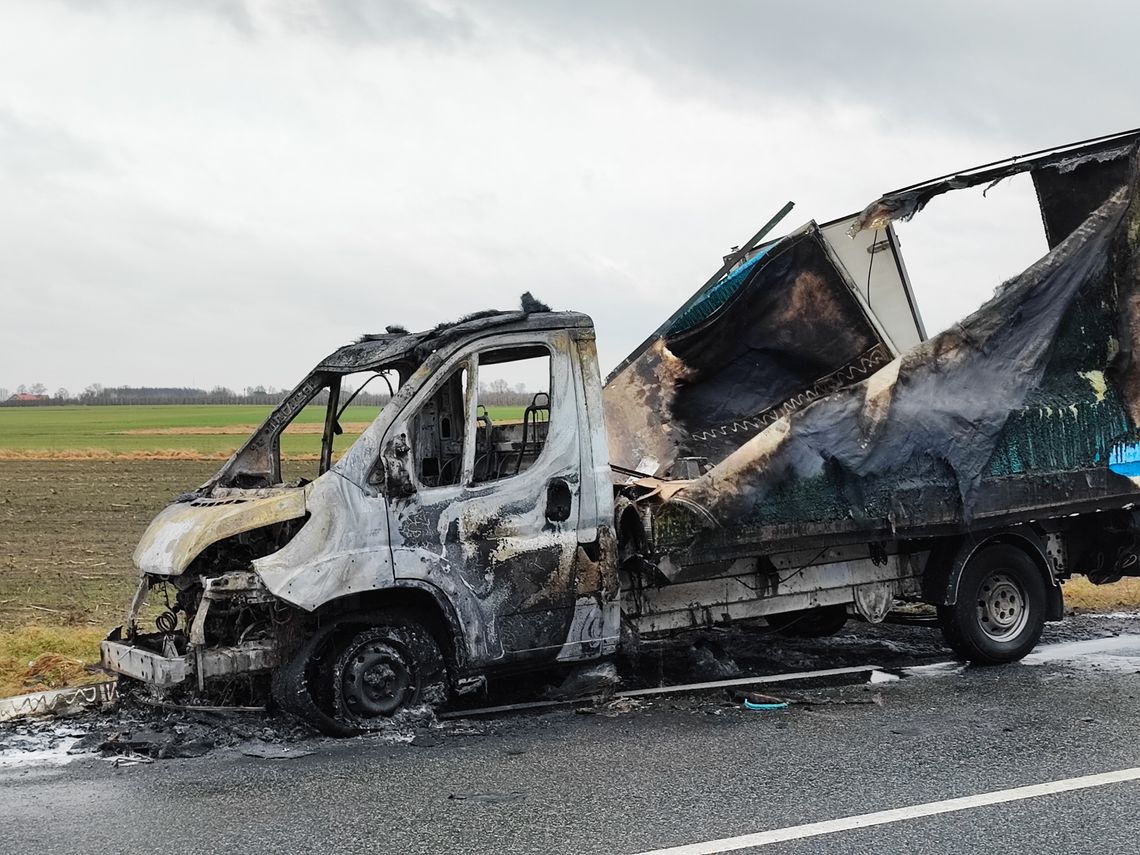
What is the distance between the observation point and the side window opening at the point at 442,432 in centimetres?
737

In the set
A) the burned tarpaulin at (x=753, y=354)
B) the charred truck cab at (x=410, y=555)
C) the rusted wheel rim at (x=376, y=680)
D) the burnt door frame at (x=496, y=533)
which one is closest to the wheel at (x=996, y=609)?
the burned tarpaulin at (x=753, y=354)

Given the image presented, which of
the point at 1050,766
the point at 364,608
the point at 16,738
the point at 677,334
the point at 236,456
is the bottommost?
the point at 1050,766

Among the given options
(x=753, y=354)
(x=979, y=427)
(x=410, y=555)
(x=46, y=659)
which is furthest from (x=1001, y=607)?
(x=46, y=659)

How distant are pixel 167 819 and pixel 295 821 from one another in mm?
552

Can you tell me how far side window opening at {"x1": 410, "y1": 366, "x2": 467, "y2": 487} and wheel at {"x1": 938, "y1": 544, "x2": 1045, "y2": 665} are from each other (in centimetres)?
360

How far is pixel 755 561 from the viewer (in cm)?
803

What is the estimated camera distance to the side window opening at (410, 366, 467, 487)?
7.37 metres

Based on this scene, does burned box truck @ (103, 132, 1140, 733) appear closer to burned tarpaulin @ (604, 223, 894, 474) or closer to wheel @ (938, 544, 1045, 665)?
wheel @ (938, 544, 1045, 665)

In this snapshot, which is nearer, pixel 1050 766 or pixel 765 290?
pixel 1050 766

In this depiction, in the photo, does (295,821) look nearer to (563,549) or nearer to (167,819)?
(167,819)

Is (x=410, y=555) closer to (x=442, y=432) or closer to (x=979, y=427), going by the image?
(x=442, y=432)

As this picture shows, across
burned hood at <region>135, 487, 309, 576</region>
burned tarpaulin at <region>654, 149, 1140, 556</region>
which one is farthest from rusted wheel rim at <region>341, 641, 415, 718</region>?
burned tarpaulin at <region>654, 149, 1140, 556</region>

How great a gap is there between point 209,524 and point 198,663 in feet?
2.45

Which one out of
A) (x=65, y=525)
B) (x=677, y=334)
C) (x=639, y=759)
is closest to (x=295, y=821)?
(x=639, y=759)
